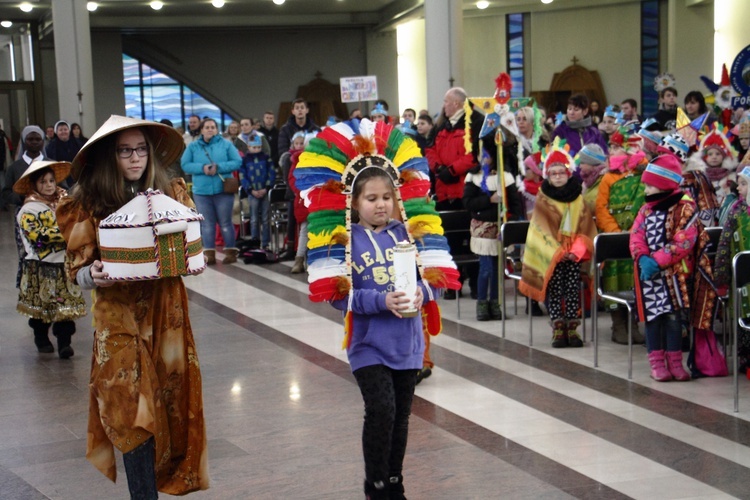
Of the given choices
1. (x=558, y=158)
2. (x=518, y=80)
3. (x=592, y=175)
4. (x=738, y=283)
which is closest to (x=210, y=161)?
(x=592, y=175)

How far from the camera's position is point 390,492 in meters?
4.44

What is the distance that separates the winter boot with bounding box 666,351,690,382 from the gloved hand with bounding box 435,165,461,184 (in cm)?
333

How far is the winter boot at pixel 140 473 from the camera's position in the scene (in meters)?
3.97

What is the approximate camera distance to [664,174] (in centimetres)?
670

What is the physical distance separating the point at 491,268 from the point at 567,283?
48.3 inches

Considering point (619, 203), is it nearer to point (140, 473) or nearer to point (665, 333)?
point (665, 333)

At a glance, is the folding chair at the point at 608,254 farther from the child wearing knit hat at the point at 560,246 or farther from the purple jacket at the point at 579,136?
the purple jacket at the point at 579,136

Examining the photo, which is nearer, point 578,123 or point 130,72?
point 578,123

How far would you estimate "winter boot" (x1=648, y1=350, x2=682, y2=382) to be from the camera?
6832mm

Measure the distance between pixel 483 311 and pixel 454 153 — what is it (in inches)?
59.6

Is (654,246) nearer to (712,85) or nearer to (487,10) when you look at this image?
(712,85)

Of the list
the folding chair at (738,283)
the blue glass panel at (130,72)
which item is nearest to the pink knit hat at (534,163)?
the folding chair at (738,283)

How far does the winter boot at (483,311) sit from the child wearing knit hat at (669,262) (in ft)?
7.12

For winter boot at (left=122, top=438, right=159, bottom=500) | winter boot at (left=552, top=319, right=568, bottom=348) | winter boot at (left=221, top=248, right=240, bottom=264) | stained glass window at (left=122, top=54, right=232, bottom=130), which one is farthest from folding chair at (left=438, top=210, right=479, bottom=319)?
stained glass window at (left=122, top=54, right=232, bottom=130)
